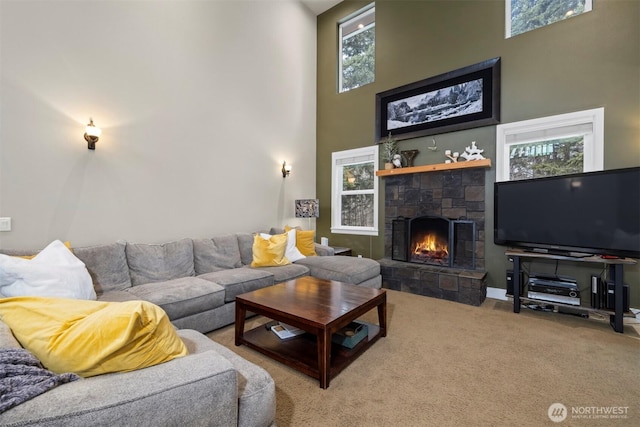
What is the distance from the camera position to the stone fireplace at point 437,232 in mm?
3644

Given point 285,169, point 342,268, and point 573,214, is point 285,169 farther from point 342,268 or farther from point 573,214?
point 573,214

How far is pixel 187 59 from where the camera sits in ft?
11.8

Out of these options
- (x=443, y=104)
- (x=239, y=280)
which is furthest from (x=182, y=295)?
(x=443, y=104)

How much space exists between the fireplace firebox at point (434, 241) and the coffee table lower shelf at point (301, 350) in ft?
6.93

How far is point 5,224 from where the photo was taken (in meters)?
Answer: 2.38

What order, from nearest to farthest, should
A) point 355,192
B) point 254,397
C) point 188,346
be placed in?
1. point 254,397
2. point 188,346
3. point 355,192

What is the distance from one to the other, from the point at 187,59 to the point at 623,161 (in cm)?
509

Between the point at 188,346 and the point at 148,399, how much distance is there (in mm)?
665

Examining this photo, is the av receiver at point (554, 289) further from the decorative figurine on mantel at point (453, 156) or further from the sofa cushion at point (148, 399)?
the sofa cushion at point (148, 399)

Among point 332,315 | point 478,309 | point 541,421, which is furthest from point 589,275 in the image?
point 332,315

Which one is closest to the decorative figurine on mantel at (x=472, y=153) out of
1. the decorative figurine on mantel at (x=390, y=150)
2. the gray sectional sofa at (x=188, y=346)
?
the decorative figurine on mantel at (x=390, y=150)

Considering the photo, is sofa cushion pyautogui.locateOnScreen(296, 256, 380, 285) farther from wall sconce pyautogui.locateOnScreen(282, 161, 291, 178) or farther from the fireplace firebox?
wall sconce pyautogui.locateOnScreen(282, 161, 291, 178)

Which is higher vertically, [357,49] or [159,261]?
[357,49]

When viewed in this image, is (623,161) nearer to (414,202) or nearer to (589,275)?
(589,275)
